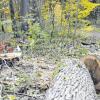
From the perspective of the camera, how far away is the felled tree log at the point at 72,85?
566cm

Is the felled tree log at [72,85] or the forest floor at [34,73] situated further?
the forest floor at [34,73]

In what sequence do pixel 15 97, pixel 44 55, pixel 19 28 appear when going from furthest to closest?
pixel 19 28 < pixel 44 55 < pixel 15 97

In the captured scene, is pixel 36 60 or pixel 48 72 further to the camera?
pixel 36 60

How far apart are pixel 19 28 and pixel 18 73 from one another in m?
8.36

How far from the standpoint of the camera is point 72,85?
638 cm

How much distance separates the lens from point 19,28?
53.8 feet

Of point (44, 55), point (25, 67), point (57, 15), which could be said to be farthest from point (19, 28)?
point (25, 67)

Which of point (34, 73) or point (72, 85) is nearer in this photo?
point (72, 85)

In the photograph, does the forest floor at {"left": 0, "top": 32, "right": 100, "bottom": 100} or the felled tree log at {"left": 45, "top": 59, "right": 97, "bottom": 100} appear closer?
the felled tree log at {"left": 45, "top": 59, "right": 97, "bottom": 100}

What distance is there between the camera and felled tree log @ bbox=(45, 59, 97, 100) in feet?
18.6

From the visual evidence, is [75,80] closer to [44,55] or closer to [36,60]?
[36,60]

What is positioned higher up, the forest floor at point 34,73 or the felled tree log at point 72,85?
the felled tree log at point 72,85

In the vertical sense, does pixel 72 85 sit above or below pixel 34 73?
above

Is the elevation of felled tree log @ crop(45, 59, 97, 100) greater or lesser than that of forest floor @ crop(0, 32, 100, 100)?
greater
